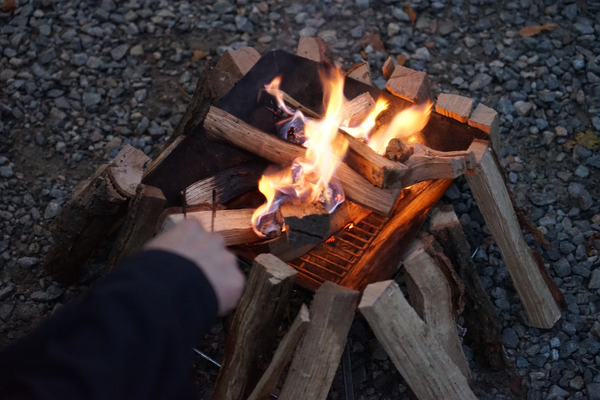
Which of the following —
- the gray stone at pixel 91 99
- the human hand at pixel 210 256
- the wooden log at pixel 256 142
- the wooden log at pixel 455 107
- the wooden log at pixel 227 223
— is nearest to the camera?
the human hand at pixel 210 256

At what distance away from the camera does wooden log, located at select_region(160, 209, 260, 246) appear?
6.62ft

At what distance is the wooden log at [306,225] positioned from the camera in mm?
1935

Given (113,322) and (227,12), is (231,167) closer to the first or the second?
(113,322)

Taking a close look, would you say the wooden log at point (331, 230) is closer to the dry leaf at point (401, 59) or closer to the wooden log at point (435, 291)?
the wooden log at point (435, 291)

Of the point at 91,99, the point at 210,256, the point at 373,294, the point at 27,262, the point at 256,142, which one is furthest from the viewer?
the point at 91,99

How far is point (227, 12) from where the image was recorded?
3766mm

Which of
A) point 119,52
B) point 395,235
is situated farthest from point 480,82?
point 119,52

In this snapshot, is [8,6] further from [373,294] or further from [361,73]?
[373,294]

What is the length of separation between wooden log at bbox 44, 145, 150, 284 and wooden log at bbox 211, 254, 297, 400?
0.83 metres

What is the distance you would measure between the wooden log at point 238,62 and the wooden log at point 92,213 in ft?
2.26

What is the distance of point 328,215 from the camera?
1950 mm

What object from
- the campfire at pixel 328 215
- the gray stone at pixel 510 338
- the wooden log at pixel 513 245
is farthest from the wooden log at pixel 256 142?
the gray stone at pixel 510 338

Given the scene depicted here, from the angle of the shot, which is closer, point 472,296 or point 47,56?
point 472,296

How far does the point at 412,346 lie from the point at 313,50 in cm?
163
